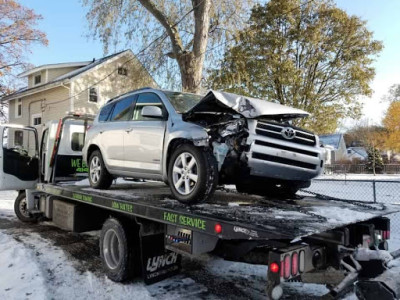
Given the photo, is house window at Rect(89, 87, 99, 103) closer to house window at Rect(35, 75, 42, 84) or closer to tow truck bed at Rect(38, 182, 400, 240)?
house window at Rect(35, 75, 42, 84)

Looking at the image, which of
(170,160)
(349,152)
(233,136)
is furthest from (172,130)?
(349,152)

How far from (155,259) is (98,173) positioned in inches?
93.1

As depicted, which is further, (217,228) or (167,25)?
(167,25)

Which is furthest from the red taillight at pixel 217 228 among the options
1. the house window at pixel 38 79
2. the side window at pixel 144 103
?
the house window at pixel 38 79

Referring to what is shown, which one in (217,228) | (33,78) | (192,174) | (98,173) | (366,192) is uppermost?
(33,78)

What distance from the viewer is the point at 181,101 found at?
5.26 m

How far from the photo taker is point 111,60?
2362 cm

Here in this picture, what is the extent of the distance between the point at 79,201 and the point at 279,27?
14.1 metres

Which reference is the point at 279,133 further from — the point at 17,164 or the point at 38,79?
the point at 38,79

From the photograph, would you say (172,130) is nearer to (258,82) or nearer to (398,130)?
(258,82)

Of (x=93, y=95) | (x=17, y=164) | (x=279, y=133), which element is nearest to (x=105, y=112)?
(x=17, y=164)

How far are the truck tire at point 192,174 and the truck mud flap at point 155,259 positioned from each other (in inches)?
27.0

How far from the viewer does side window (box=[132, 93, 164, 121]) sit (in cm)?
529

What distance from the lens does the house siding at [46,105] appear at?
22.1 m
